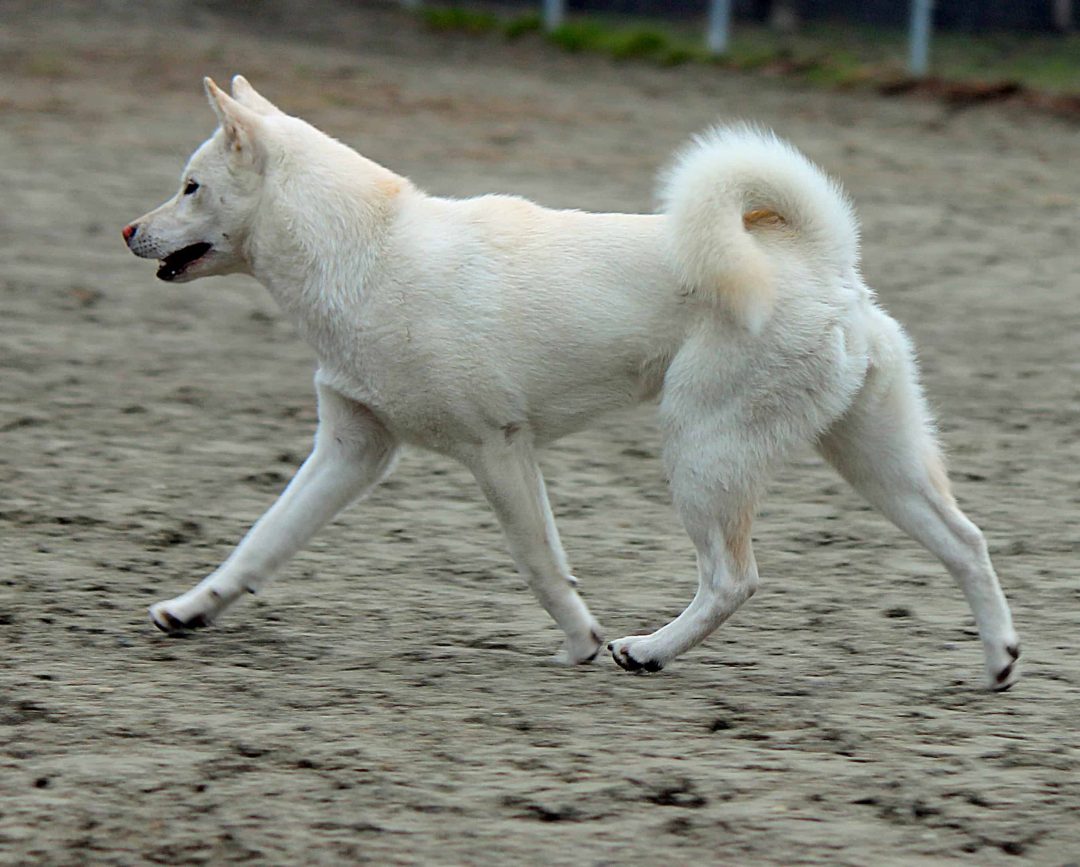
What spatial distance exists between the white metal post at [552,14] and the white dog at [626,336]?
15.8 m

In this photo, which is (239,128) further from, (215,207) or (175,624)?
(175,624)

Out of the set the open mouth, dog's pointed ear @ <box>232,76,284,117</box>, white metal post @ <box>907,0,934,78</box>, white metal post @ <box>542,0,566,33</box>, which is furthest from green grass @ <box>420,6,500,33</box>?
the open mouth

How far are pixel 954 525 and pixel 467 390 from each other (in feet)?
3.93

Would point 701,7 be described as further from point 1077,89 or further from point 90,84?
point 90,84

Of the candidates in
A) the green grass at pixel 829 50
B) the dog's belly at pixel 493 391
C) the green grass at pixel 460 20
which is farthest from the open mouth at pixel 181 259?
the green grass at pixel 460 20

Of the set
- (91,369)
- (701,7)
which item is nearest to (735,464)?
(91,369)

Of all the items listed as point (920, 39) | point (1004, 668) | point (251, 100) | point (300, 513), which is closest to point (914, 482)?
point (1004, 668)

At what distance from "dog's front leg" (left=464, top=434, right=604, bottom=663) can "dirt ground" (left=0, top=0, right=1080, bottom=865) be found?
0.32ft

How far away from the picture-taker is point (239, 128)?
429 centimetres

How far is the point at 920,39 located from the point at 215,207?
13.0 m

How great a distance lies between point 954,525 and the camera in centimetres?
416

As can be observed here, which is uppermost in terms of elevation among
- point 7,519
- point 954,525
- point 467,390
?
point 467,390

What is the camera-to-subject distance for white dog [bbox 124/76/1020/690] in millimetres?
4020

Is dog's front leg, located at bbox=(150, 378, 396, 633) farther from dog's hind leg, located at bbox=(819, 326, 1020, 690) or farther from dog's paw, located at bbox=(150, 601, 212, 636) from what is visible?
dog's hind leg, located at bbox=(819, 326, 1020, 690)
